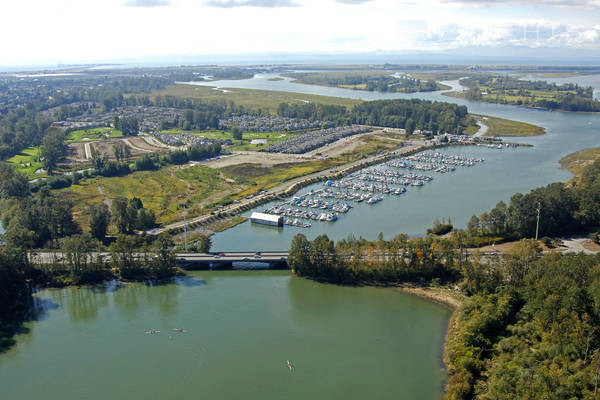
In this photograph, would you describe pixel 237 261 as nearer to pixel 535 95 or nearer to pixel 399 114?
pixel 399 114

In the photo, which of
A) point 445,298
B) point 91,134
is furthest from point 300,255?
point 91,134

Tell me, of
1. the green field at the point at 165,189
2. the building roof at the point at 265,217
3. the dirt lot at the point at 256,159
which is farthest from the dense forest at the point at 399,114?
the building roof at the point at 265,217

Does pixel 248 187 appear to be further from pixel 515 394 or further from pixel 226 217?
pixel 515 394

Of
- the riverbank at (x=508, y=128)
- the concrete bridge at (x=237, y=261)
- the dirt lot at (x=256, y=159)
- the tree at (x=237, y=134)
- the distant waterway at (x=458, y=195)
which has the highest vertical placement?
Answer: the tree at (x=237, y=134)

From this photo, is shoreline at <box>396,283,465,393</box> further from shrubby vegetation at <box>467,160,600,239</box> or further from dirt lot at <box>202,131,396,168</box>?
dirt lot at <box>202,131,396,168</box>

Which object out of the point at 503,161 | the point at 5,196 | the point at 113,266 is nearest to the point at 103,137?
the point at 5,196

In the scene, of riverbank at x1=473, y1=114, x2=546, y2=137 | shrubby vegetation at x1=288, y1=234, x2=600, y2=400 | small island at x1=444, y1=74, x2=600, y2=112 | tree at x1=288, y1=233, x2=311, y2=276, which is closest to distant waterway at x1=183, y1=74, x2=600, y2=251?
riverbank at x1=473, y1=114, x2=546, y2=137

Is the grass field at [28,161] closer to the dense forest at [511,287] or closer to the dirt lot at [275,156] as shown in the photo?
the dirt lot at [275,156]
